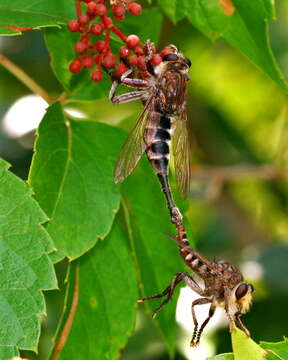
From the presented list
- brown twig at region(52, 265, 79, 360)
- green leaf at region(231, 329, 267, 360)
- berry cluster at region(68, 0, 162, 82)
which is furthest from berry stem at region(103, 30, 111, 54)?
green leaf at region(231, 329, 267, 360)

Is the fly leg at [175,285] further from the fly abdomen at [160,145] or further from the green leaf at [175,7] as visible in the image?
the green leaf at [175,7]

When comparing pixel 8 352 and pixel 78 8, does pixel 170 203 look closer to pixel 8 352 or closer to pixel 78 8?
pixel 78 8

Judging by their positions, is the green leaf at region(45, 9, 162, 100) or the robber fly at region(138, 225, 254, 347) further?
the green leaf at region(45, 9, 162, 100)

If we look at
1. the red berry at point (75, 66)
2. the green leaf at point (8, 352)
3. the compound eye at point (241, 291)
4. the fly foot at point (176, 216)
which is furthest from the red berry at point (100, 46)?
the green leaf at point (8, 352)

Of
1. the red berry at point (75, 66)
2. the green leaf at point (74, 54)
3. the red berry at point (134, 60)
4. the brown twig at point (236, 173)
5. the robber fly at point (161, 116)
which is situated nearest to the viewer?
the red berry at point (134, 60)

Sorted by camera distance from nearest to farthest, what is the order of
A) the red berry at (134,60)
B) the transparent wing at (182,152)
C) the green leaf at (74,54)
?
the red berry at (134,60) < the green leaf at (74,54) < the transparent wing at (182,152)

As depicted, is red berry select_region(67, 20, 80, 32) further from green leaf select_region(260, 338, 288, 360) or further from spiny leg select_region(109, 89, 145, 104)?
green leaf select_region(260, 338, 288, 360)

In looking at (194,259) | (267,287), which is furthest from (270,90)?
(194,259)
